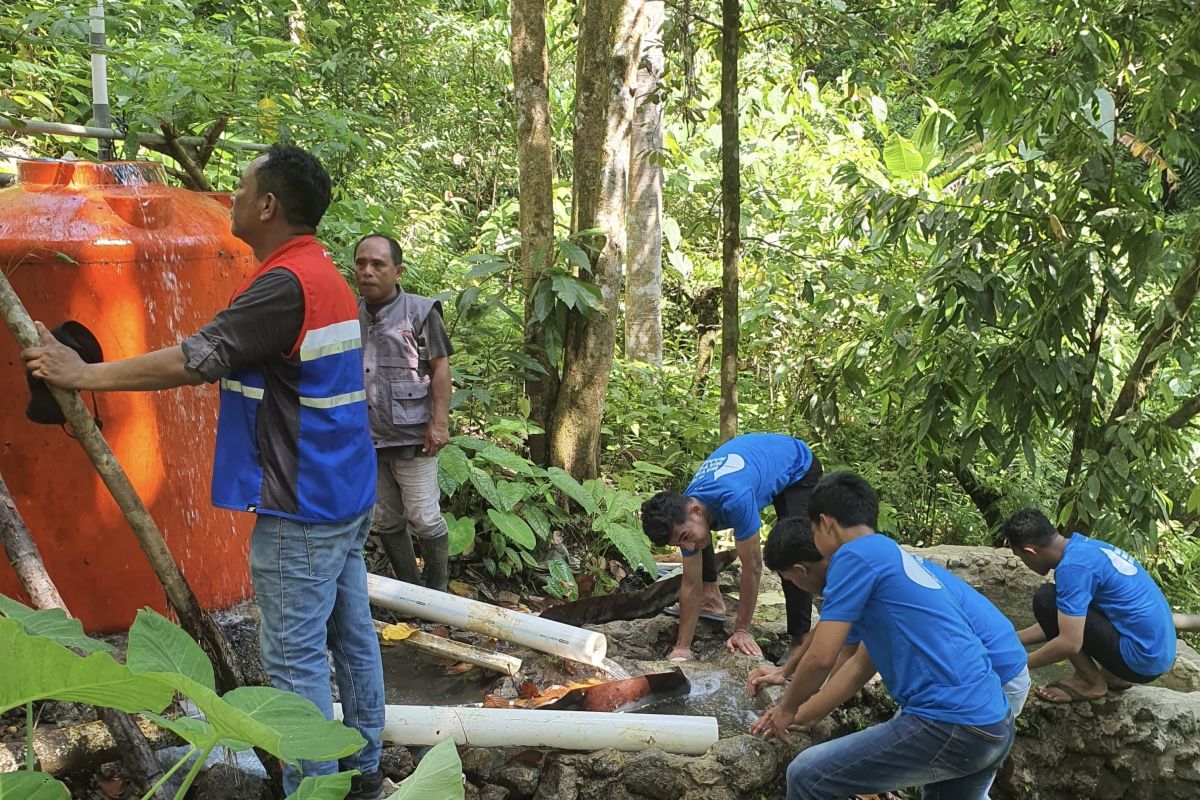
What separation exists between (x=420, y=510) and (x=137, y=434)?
144cm

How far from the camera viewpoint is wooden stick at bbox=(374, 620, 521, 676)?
4266mm

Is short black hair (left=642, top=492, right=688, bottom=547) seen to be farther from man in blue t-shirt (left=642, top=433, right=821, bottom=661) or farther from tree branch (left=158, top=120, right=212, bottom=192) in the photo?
tree branch (left=158, top=120, right=212, bottom=192)

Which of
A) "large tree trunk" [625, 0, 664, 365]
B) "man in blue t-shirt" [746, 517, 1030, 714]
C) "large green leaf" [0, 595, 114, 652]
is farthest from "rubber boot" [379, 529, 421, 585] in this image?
"large tree trunk" [625, 0, 664, 365]

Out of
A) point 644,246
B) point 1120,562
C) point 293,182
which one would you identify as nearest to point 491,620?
point 293,182

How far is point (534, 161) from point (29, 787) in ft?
17.6

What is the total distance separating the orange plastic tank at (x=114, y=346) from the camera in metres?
3.45

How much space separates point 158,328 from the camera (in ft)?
11.9

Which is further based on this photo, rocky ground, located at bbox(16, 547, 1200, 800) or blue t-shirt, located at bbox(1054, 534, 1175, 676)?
blue t-shirt, located at bbox(1054, 534, 1175, 676)

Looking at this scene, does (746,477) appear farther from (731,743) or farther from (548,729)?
(548,729)

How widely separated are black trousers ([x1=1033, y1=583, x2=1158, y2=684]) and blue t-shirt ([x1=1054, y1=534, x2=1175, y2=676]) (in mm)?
21

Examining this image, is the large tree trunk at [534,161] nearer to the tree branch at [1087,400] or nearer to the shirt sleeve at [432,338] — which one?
the shirt sleeve at [432,338]

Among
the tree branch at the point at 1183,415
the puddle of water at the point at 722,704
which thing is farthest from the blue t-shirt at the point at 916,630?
the tree branch at the point at 1183,415

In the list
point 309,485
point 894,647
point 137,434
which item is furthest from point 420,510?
point 894,647

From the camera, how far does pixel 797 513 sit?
462cm
